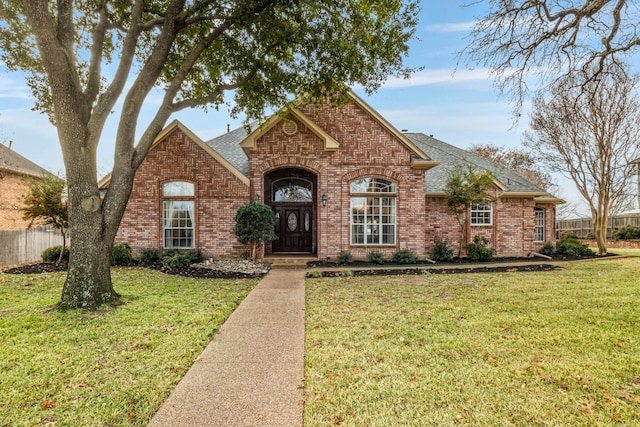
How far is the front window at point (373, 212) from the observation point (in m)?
13.6

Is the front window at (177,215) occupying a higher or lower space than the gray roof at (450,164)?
lower

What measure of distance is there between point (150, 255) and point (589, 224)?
3235 centimetres

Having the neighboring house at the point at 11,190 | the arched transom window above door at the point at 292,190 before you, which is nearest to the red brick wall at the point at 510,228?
the arched transom window above door at the point at 292,190

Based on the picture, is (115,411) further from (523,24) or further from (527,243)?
(527,243)

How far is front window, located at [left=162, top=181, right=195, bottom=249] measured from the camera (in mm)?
13078

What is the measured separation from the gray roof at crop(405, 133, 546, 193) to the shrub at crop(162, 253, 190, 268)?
10.6 metres

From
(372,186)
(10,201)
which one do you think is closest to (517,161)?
(372,186)

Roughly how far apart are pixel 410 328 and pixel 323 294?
2.86 m

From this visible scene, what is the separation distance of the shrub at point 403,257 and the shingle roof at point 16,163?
65.3ft

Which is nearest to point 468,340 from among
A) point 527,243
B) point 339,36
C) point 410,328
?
point 410,328

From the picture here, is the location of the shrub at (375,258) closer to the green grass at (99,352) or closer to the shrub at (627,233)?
the green grass at (99,352)

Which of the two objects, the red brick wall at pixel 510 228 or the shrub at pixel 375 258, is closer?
the shrub at pixel 375 258

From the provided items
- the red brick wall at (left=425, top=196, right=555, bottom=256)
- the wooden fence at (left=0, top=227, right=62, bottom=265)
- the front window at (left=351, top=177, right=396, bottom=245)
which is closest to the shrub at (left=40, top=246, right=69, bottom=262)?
the wooden fence at (left=0, top=227, right=62, bottom=265)

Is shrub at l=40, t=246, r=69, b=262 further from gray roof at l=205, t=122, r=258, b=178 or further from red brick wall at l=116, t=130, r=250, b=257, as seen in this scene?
gray roof at l=205, t=122, r=258, b=178
